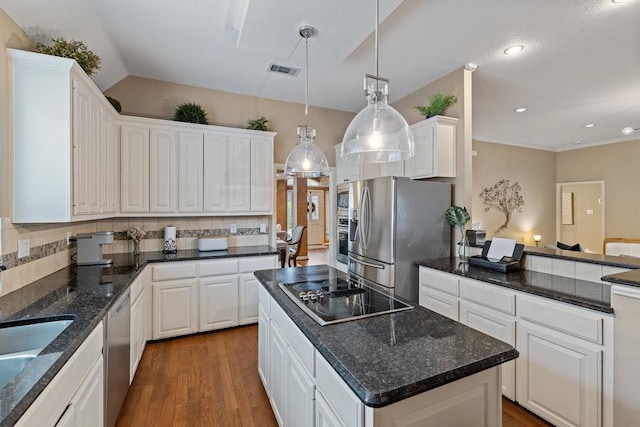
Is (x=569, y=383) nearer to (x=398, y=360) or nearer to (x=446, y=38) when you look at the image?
(x=398, y=360)

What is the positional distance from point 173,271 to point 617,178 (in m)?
8.40

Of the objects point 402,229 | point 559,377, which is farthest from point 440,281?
point 559,377

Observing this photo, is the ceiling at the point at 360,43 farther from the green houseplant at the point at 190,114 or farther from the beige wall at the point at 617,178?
the beige wall at the point at 617,178

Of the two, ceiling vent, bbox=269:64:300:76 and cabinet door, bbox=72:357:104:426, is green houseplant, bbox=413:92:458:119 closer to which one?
ceiling vent, bbox=269:64:300:76

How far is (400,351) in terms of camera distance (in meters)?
1.14

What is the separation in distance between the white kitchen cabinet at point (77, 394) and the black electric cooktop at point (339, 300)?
40.0 inches

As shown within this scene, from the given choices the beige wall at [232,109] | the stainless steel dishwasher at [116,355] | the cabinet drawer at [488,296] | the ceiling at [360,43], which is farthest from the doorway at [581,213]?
the stainless steel dishwasher at [116,355]

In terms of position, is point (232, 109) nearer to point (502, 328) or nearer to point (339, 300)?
point (339, 300)

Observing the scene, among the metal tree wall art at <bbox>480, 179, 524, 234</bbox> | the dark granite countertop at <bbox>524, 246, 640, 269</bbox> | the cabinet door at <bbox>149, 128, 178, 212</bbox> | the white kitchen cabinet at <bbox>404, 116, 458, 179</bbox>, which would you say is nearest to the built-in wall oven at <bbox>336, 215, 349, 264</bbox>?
the white kitchen cabinet at <bbox>404, 116, 458, 179</bbox>

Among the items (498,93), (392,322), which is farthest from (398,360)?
(498,93)

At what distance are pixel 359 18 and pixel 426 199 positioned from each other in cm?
183

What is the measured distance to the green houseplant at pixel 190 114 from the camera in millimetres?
3527

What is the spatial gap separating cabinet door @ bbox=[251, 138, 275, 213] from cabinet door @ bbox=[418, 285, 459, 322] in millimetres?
2207

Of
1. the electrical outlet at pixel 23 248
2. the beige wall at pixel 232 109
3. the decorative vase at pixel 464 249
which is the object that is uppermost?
the beige wall at pixel 232 109
